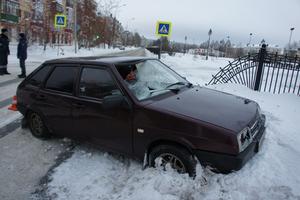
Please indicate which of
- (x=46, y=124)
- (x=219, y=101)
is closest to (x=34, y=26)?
(x=46, y=124)

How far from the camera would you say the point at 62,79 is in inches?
159

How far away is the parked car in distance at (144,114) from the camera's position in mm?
2768

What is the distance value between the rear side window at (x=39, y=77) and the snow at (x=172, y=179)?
1472mm

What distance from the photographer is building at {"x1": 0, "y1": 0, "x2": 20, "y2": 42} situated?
109 feet

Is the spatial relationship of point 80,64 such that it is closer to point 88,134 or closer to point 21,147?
point 88,134

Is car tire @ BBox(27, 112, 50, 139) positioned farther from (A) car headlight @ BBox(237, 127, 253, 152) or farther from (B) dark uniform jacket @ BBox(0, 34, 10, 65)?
(B) dark uniform jacket @ BBox(0, 34, 10, 65)

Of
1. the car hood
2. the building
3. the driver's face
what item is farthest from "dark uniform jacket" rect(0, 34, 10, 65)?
the building

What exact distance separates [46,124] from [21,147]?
58 centimetres

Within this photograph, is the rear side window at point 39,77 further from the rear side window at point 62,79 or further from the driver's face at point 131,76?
the driver's face at point 131,76

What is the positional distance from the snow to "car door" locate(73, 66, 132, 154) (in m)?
0.36

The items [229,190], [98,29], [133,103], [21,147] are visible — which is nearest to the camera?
[229,190]

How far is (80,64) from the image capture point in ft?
12.6

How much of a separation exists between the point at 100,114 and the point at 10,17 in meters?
37.4

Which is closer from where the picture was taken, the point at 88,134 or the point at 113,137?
the point at 113,137
